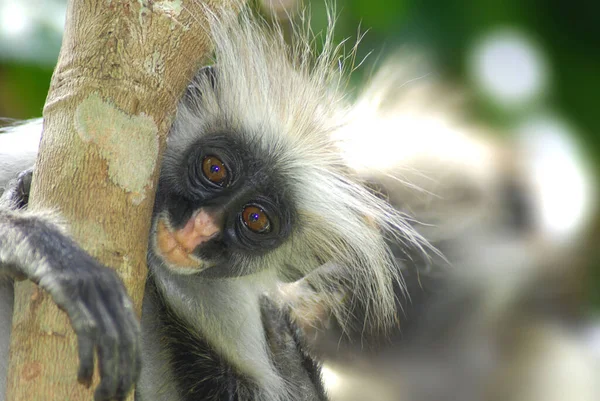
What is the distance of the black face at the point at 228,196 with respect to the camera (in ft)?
7.02

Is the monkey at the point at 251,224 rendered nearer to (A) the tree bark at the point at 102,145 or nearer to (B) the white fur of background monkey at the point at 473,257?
(B) the white fur of background monkey at the point at 473,257

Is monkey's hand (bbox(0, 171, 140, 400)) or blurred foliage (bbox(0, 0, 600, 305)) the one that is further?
blurred foliage (bbox(0, 0, 600, 305))

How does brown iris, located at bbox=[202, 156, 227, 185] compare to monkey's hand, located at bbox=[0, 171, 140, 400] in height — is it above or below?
below

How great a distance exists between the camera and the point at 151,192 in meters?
1.55

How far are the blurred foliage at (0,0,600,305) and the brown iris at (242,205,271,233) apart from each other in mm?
1668

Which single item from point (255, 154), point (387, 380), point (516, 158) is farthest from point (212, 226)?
point (516, 158)

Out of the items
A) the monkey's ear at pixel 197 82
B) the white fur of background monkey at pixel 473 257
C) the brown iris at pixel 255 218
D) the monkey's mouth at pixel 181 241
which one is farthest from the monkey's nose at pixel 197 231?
the white fur of background monkey at pixel 473 257

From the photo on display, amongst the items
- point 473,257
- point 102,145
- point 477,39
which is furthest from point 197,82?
point 477,39

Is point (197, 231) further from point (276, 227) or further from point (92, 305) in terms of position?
point (92, 305)

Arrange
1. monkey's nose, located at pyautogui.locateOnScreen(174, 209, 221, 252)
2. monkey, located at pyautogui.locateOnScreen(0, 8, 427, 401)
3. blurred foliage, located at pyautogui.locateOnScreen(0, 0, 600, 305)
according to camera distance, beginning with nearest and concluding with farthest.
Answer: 1. monkey's nose, located at pyautogui.locateOnScreen(174, 209, 221, 252)
2. monkey, located at pyautogui.locateOnScreen(0, 8, 427, 401)
3. blurred foliage, located at pyautogui.locateOnScreen(0, 0, 600, 305)

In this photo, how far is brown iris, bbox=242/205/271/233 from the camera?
2182 mm

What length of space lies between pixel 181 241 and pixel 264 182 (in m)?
0.35

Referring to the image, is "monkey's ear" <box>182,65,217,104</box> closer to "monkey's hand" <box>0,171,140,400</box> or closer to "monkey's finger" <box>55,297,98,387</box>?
"monkey's hand" <box>0,171,140,400</box>

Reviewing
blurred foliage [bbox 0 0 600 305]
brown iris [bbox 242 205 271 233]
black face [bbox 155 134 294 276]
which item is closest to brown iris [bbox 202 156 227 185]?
black face [bbox 155 134 294 276]
